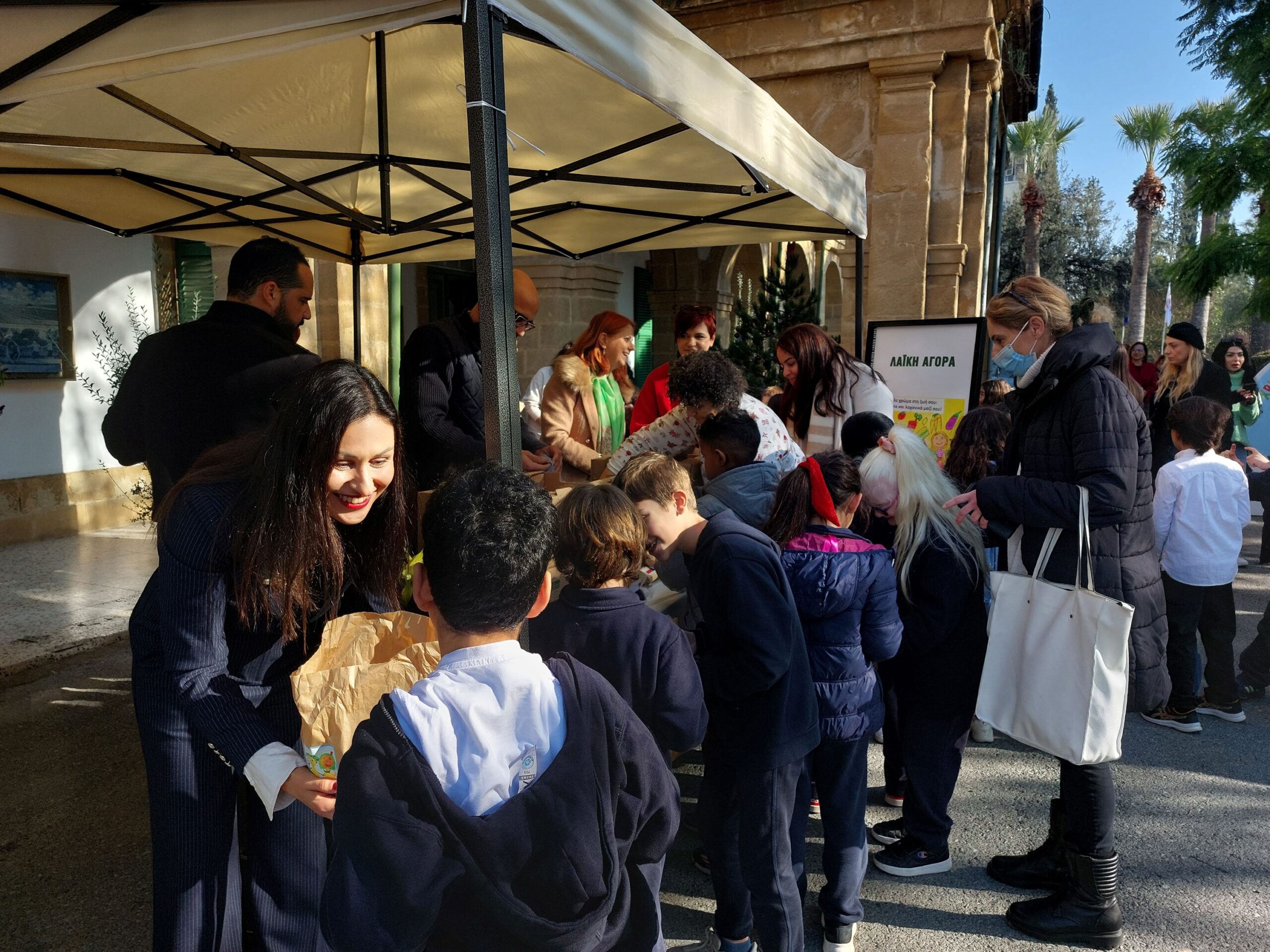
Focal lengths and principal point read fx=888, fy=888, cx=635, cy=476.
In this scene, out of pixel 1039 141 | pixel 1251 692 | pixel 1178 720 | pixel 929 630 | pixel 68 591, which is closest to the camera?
pixel 929 630

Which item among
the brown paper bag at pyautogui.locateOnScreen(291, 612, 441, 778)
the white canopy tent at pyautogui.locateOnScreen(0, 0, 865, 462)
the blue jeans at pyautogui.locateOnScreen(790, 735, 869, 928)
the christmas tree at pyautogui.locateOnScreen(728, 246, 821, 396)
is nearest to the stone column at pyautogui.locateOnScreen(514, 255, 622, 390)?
the christmas tree at pyautogui.locateOnScreen(728, 246, 821, 396)

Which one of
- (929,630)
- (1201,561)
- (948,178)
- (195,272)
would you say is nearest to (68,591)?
(195,272)

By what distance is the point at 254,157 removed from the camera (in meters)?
3.66

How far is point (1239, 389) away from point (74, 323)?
9.99 metres

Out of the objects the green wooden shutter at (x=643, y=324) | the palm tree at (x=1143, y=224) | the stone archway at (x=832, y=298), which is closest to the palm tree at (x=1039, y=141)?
the palm tree at (x=1143, y=224)

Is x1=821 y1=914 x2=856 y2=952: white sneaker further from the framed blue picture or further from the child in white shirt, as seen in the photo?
the framed blue picture

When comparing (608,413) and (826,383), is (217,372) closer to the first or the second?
(608,413)

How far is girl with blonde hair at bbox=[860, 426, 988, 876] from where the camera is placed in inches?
107

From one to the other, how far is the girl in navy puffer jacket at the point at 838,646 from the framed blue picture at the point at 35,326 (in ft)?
23.8

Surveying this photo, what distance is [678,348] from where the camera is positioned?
4.20m

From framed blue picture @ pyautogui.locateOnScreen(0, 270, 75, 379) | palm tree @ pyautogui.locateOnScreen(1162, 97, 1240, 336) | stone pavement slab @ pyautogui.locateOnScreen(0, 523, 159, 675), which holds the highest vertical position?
palm tree @ pyautogui.locateOnScreen(1162, 97, 1240, 336)

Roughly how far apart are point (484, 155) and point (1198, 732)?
13.5ft

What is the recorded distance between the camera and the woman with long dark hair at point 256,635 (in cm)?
157

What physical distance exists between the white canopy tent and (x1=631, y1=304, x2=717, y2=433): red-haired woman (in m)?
0.55
